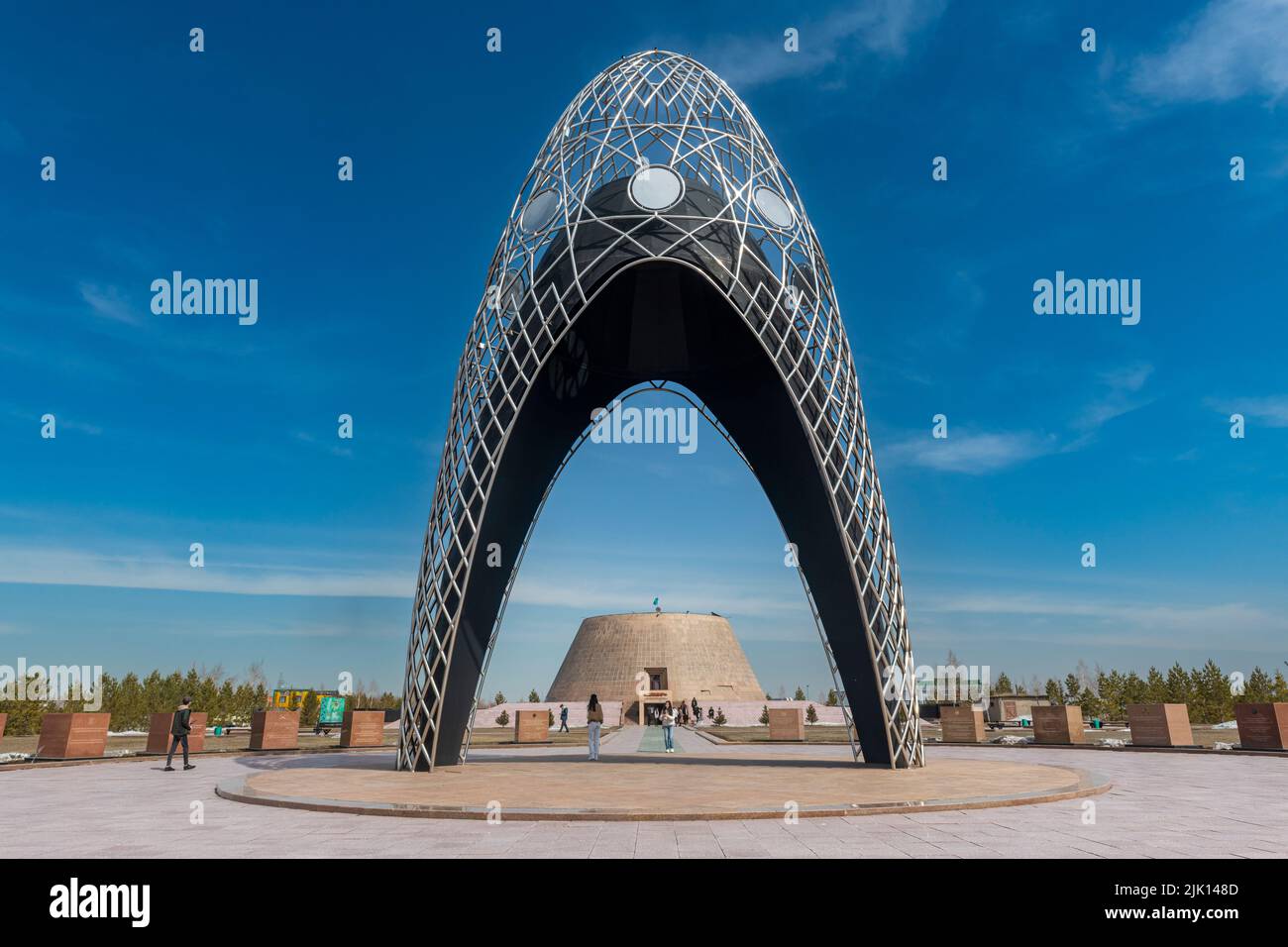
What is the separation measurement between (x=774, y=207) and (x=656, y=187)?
394cm

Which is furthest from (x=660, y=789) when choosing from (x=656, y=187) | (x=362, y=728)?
(x=362, y=728)

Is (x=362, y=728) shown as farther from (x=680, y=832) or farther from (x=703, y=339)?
(x=680, y=832)

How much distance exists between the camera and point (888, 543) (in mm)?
23891

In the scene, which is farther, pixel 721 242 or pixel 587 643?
pixel 587 643

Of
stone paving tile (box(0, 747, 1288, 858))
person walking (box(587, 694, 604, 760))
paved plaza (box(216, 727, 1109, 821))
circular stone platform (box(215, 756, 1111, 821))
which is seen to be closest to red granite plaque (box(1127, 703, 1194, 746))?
circular stone platform (box(215, 756, 1111, 821))

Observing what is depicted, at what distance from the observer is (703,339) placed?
27.1 metres

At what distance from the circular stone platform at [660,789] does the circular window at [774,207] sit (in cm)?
1652

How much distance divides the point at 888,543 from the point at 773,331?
7.36 meters

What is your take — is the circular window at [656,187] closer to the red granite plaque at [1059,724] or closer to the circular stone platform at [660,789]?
the circular stone platform at [660,789]

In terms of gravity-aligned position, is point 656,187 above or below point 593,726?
above

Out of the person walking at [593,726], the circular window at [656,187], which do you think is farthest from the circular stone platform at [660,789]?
the circular window at [656,187]

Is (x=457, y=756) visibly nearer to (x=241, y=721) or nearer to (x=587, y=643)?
(x=241, y=721)
